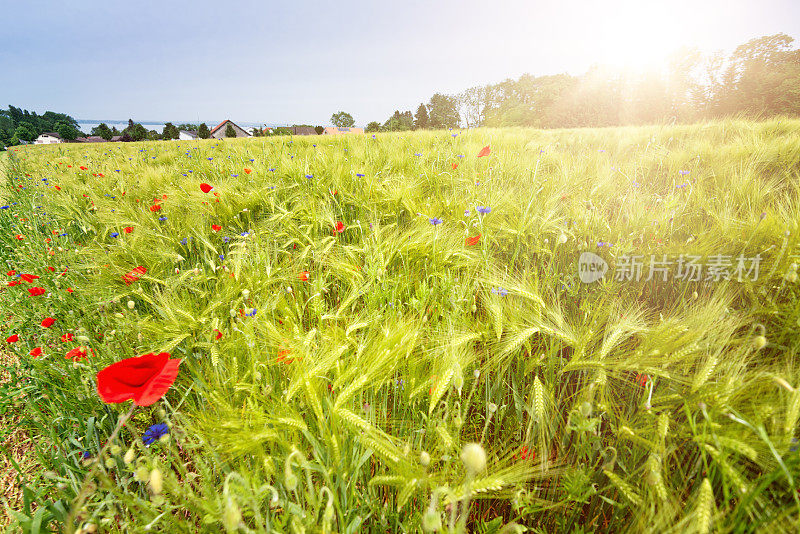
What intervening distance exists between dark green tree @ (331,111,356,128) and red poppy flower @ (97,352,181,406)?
70.4 m

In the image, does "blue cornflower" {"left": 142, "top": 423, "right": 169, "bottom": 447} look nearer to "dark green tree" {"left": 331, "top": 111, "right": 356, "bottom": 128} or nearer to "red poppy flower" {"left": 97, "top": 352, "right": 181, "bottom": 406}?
"red poppy flower" {"left": 97, "top": 352, "right": 181, "bottom": 406}

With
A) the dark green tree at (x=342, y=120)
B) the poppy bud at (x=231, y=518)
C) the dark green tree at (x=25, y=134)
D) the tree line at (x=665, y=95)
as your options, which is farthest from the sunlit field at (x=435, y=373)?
the dark green tree at (x=25, y=134)

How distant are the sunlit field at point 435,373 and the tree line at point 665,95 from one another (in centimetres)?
850

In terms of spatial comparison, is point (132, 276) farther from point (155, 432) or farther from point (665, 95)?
point (665, 95)

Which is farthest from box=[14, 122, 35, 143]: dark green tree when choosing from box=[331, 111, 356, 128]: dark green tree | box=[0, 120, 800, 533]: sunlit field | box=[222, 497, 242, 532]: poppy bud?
box=[222, 497, 242, 532]: poppy bud

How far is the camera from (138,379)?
0.79 metres

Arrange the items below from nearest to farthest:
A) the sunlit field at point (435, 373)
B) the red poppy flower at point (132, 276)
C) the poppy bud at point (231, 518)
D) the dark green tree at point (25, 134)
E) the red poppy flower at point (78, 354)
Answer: the poppy bud at point (231, 518) < the sunlit field at point (435, 373) < the red poppy flower at point (78, 354) < the red poppy flower at point (132, 276) < the dark green tree at point (25, 134)

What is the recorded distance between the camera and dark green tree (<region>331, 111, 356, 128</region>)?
64812mm

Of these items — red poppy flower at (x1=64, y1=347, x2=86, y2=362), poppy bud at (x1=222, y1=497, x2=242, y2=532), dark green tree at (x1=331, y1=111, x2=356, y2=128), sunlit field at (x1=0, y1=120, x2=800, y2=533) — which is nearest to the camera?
poppy bud at (x1=222, y1=497, x2=242, y2=532)

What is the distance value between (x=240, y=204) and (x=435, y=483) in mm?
2216

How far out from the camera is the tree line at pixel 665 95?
58.2 feet

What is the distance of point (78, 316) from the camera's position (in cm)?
148

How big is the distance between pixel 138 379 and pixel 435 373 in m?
0.77

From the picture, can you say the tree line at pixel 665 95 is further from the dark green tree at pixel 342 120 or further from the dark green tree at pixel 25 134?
the dark green tree at pixel 25 134
